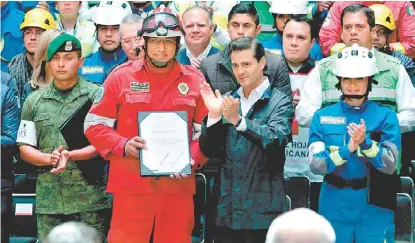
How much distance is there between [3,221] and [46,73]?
1.33 meters

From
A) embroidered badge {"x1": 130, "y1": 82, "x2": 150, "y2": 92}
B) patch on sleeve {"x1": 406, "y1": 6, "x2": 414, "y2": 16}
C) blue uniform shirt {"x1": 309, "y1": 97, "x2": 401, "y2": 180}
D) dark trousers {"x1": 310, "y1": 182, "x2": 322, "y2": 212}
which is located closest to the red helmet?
embroidered badge {"x1": 130, "y1": 82, "x2": 150, "y2": 92}

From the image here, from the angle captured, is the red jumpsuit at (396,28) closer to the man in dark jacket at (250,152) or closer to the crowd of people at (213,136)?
the crowd of people at (213,136)

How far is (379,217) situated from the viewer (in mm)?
8164

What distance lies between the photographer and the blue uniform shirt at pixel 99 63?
32.9ft

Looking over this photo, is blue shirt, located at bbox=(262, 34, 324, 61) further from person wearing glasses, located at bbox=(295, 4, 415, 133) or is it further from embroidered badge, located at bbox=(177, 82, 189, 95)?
embroidered badge, located at bbox=(177, 82, 189, 95)

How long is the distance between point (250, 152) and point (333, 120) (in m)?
0.70

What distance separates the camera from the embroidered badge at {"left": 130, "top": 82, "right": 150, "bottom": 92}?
8078 mm

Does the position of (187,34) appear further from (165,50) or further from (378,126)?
(378,126)

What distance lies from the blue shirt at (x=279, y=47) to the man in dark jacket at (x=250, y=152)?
180cm

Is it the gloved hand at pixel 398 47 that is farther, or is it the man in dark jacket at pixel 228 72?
the gloved hand at pixel 398 47

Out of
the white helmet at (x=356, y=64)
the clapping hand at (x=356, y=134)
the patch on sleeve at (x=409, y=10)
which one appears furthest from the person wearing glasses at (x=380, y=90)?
the patch on sleeve at (x=409, y=10)

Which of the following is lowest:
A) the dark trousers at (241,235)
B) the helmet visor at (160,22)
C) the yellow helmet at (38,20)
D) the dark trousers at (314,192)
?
the dark trousers at (241,235)

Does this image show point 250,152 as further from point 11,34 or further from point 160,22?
point 11,34

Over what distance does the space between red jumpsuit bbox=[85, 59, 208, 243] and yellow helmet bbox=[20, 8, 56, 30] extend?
2.71 metres
